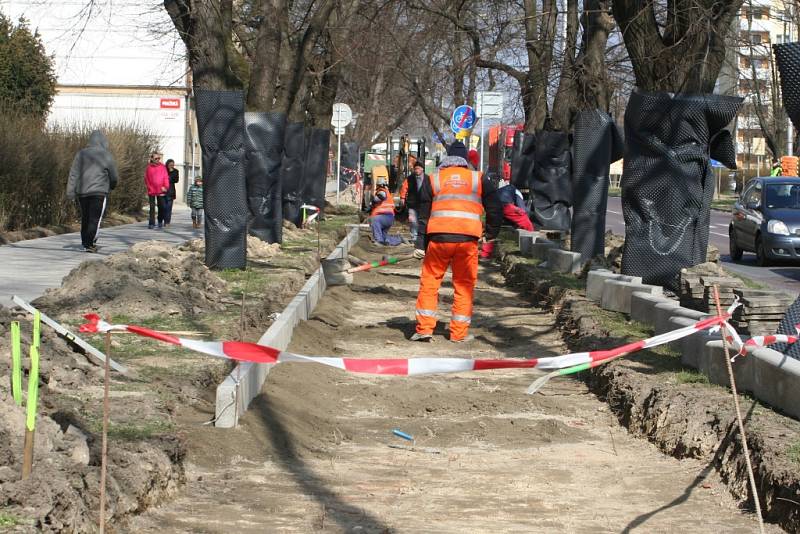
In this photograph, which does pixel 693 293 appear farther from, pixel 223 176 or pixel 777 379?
pixel 223 176

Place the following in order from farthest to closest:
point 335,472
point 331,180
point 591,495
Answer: point 331,180
point 335,472
point 591,495

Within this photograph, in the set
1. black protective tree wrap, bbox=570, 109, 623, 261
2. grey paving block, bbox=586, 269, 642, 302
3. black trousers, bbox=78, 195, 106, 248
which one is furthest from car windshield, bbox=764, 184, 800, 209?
black trousers, bbox=78, 195, 106, 248

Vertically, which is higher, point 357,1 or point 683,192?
point 357,1

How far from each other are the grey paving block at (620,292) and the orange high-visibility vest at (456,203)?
174 cm

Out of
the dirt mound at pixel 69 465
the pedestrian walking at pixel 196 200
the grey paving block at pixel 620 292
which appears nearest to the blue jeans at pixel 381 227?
the pedestrian walking at pixel 196 200

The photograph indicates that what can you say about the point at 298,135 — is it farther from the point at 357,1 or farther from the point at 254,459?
the point at 254,459

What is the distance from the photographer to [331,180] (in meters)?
81.9

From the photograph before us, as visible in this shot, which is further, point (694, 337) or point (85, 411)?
point (694, 337)

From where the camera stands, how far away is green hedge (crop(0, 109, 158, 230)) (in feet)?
78.2

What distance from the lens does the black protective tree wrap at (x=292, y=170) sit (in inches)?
1076

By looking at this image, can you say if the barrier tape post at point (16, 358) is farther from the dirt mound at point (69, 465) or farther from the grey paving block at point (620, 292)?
the grey paving block at point (620, 292)

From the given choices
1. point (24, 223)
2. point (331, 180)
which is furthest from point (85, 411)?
point (331, 180)

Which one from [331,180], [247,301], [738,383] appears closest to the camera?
[738,383]

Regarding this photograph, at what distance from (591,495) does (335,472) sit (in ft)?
4.85
